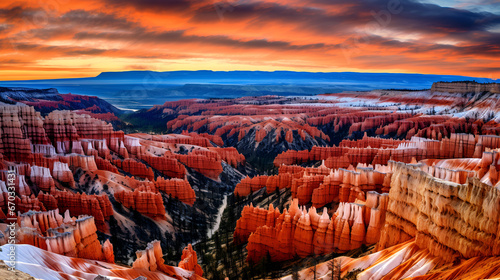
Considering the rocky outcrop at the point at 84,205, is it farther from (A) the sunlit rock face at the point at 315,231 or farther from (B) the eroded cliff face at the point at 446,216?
(B) the eroded cliff face at the point at 446,216

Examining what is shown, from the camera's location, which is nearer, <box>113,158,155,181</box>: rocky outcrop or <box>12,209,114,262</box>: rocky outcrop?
<box>12,209,114,262</box>: rocky outcrop

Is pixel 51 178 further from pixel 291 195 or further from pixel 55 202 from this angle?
pixel 291 195

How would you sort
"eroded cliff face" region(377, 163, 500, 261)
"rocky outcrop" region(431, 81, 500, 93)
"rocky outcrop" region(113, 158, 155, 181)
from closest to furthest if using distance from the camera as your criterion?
"eroded cliff face" region(377, 163, 500, 261) → "rocky outcrop" region(113, 158, 155, 181) → "rocky outcrop" region(431, 81, 500, 93)

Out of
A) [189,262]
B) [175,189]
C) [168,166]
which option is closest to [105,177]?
[175,189]

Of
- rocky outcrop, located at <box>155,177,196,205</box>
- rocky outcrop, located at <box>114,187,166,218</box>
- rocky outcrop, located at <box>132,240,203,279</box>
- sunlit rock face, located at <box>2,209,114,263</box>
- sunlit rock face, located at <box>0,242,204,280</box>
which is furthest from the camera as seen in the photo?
rocky outcrop, located at <box>155,177,196,205</box>

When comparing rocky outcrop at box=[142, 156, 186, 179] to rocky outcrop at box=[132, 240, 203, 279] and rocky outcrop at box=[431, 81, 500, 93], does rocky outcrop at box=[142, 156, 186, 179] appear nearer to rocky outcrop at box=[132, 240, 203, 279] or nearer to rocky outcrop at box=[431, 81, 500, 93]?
rocky outcrop at box=[132, 240, 203, 279]

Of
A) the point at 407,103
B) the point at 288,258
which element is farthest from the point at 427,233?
the point at 407,103

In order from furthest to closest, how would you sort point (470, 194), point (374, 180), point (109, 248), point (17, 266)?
point (374, 180) < point (109, 248) < point (470, 194) < point (17, 266)

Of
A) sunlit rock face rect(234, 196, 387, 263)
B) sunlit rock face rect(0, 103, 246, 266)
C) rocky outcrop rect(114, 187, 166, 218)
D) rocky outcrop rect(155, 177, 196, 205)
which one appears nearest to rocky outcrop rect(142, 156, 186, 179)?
sunlit rock face rect(0, 103, 246, 266)

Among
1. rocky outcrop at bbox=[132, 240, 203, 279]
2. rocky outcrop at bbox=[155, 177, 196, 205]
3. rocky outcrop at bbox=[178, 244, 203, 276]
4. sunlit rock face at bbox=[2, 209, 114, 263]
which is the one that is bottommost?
rocky outcrop at bbox=[155, 177, 196, 205]

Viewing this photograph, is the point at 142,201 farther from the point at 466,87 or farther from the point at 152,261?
the point at 466,87
